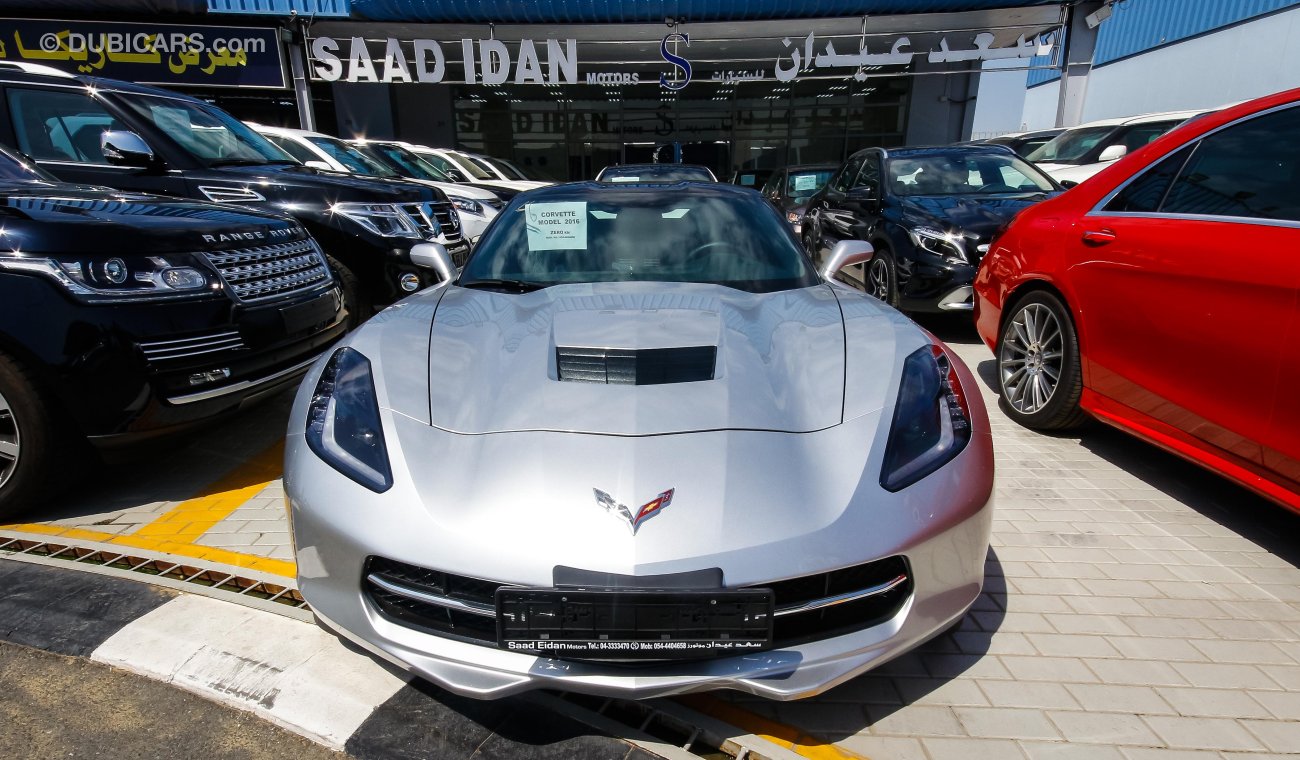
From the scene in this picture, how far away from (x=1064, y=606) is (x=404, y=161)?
10.2 metres

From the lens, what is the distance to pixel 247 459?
135 inches

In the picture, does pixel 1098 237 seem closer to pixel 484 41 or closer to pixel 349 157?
pixel 349 157

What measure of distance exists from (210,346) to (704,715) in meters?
2.44

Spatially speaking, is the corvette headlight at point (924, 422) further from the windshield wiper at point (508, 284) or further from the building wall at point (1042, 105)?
the building wall at point (1042, 105)

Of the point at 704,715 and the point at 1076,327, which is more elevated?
the point at 1076,327

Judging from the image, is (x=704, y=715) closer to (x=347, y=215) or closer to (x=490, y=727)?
(x=490, y=727)

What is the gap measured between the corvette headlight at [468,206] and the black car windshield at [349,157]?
892 millimetres

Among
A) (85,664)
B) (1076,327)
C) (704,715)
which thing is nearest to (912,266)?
(1076,327)

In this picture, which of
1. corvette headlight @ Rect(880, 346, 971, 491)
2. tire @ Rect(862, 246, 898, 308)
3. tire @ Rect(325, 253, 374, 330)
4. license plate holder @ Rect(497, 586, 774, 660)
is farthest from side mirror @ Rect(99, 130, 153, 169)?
tire @ Rect(862, 246, 898, 308)

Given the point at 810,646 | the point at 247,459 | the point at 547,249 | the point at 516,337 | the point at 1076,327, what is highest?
the point at 547,249

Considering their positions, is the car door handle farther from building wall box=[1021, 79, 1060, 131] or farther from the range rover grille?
building wall box=[1021, 79, 1060, 131]

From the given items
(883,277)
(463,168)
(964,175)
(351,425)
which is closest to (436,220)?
(883,277)

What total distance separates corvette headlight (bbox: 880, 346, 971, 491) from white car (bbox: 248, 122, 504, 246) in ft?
20.5

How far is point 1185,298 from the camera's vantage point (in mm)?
2518
